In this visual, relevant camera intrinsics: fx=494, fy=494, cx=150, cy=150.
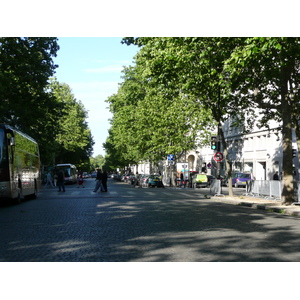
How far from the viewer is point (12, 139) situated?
2134 centimetres

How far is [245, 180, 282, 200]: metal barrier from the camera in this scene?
78.7 feet

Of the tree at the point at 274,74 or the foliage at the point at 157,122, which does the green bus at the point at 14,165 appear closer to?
the tree at the point at 274,74

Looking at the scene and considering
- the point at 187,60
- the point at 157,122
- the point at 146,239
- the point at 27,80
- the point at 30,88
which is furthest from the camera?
the point at 157,122

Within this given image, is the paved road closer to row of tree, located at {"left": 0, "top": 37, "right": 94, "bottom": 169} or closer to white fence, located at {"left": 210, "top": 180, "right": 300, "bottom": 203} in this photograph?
white fence, located at {"left": 210, "top": 180, "right": 300, "bottom": 203}

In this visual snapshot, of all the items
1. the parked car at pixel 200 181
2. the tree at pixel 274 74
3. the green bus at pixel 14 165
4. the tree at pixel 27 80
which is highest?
the tree at pixel 27 80

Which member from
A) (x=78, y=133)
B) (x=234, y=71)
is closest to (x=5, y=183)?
(x=234, y=71)

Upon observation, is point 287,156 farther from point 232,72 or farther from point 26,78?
point 26,78

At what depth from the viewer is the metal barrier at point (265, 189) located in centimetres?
2399

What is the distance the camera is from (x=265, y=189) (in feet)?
83.9

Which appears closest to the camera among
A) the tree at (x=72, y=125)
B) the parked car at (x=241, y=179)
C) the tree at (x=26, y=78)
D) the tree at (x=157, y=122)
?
the tree at (x=26, y=78)

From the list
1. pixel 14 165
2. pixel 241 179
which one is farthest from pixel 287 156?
pixel 241 179

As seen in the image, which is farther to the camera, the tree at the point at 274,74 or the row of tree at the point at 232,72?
the row of tree at the point at 232,72

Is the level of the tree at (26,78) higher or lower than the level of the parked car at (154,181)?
higher

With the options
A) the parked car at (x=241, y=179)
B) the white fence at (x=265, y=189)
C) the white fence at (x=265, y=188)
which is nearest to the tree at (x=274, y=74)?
the white fence at (x=265, y=189)
